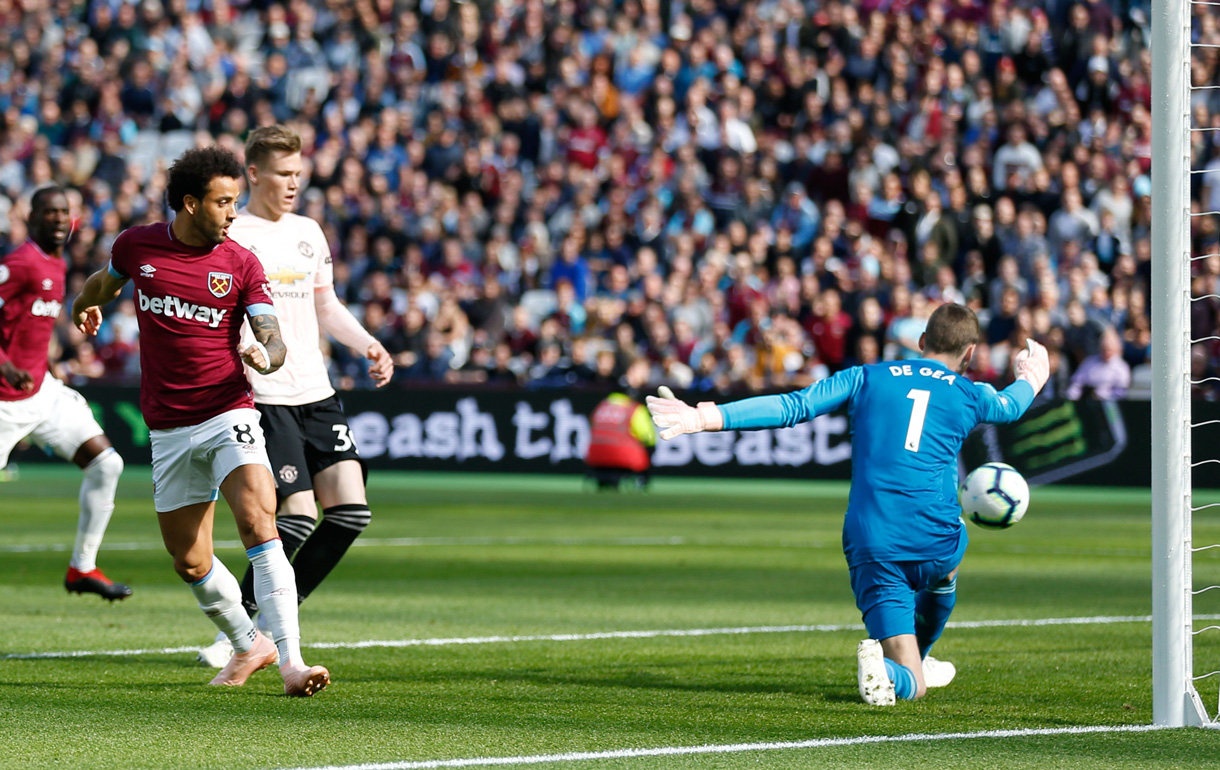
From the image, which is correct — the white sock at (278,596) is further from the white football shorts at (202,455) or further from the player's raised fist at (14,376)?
the player's raised fist at (14,376)

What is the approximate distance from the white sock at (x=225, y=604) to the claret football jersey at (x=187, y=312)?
661mm

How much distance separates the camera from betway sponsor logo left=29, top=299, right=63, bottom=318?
1010 cm

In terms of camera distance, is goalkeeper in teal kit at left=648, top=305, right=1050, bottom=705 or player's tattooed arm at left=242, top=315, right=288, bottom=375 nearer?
player's tattooed arm at left=242, top=315, right=288, bottom=375

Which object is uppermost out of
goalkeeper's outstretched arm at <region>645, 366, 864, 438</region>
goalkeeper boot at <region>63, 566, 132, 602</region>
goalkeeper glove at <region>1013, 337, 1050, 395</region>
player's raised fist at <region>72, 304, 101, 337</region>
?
player's raised fist at <region>72, 304, 101, 337</region>

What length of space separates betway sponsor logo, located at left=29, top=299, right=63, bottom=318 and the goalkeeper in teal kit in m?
5.00

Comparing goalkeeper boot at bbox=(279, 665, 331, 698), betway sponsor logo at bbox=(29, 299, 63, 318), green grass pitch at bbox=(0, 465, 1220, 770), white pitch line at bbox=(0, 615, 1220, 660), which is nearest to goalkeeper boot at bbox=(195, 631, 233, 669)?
green grass pitch at bbox=(0, 465, 1220, 770)

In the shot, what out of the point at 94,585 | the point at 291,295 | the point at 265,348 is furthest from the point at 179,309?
the point at 94,585

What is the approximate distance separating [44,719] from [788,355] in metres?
17.3

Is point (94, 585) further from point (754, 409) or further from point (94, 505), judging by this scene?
point (754, 409)

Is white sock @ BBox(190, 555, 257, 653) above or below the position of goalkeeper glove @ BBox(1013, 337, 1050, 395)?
below

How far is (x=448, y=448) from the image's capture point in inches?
926

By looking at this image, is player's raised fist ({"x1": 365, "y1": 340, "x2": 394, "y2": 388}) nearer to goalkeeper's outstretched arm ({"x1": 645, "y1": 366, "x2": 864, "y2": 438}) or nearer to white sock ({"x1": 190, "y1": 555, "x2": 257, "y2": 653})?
white sock ({"x1": 190, "y1": 555, "x2": 257, "y2": 653})

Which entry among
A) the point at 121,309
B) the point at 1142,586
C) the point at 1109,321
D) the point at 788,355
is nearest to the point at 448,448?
the point at 788,355

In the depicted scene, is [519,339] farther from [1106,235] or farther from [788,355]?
[1106,235]
